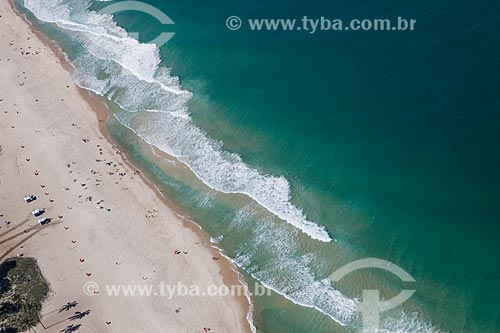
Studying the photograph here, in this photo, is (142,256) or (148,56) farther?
(148,56)

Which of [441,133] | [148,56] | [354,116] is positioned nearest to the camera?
[441,133]

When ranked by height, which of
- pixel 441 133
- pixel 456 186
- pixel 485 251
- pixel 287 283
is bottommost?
pixel 287 283

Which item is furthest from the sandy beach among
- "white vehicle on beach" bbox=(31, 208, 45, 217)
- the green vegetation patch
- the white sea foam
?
the white sea foam

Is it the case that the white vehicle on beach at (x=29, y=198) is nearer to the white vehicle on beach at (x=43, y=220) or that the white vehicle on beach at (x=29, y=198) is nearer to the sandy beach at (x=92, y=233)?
the sandy beach at (x=92, y=233)

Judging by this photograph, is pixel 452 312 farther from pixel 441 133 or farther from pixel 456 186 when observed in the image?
pixel 441 133

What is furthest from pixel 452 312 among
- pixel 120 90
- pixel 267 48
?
pixel 120 90

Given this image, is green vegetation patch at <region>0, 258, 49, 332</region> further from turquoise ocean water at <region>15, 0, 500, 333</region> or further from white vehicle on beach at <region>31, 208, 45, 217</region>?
turquoise ocean water at <region>15, 0, 500, 333</region>
